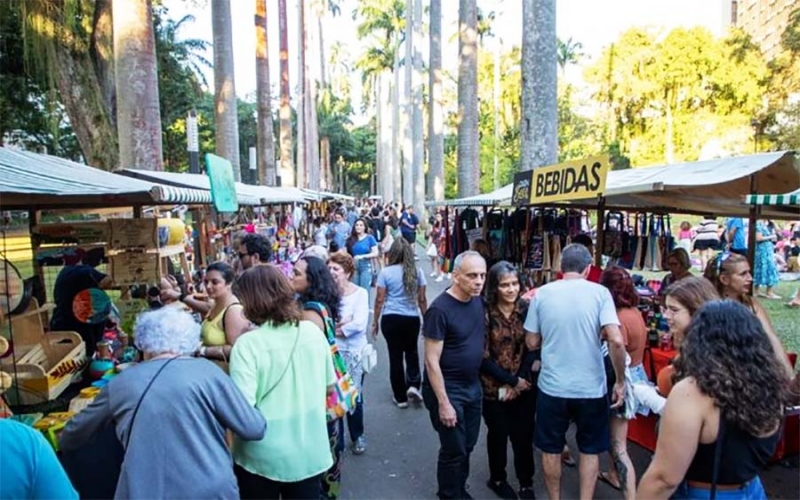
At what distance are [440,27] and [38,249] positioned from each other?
67.8 feet

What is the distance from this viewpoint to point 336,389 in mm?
3123

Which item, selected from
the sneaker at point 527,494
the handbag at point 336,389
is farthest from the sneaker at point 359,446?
the handbag at point 336,389

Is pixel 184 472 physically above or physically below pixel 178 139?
below

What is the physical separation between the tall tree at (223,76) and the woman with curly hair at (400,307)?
9673mm

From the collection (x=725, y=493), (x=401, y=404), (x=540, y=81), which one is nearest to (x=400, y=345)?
(x=401, y=404)

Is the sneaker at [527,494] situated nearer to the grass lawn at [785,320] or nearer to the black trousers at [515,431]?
the black trousers at [515,431]

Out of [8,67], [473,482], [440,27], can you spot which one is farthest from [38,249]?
[440,27]

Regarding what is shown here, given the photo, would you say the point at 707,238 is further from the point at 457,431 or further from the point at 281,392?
the point at 281,392

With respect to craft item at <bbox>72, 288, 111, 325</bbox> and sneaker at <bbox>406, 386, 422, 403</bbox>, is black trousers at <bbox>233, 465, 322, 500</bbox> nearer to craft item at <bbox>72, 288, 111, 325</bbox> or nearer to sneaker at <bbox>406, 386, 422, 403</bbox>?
craft item at <bbox>72, 288, 111, 325</bbox>

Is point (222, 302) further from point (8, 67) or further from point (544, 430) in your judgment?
point (8, 67)

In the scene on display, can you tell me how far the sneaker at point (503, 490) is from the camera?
13.0 feet

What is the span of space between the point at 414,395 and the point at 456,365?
2492mm

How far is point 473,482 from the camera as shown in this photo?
4.23 meters

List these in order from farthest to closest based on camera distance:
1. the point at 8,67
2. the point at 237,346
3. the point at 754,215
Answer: the point at 8,67
the point at 754,215
the point at 237,346
